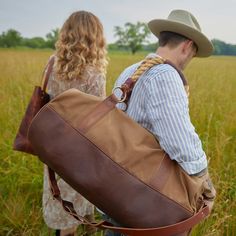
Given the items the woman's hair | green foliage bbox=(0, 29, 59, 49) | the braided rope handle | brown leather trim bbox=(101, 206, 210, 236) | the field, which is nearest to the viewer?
brown leather trim bbox=(101, 206, 210, 236)

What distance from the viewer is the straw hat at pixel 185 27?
1613 millimetres

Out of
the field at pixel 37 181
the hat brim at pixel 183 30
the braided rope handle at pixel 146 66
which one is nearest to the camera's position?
the braided rope handle at pixel 146 66

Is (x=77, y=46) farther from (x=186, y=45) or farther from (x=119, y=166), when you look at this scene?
(x=119, y=166)

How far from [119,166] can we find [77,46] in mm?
1227

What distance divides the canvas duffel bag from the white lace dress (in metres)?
1.00

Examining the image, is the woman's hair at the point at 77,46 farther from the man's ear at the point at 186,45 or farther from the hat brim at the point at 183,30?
the man's ear at the point at 186,45

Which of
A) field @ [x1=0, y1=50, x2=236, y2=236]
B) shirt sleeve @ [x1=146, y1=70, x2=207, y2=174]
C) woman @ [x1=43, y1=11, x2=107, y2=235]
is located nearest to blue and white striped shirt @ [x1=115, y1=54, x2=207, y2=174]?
shirt sleeve @ [x1=146, y1=70, x2=207, y2=174]

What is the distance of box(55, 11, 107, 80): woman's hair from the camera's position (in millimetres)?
2428

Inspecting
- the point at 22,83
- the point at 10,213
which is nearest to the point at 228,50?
the point at 22,83

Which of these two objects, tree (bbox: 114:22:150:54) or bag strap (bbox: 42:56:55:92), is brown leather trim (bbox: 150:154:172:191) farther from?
tree (bbox: 114:22:150:54)

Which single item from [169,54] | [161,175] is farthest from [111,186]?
[169,54]

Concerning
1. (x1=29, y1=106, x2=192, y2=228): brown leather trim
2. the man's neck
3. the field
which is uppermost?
the man's neck

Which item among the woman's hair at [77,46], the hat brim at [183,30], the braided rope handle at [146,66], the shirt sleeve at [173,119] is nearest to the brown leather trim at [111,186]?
the shirt sleeve at [173,119]

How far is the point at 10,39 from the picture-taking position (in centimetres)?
7038
